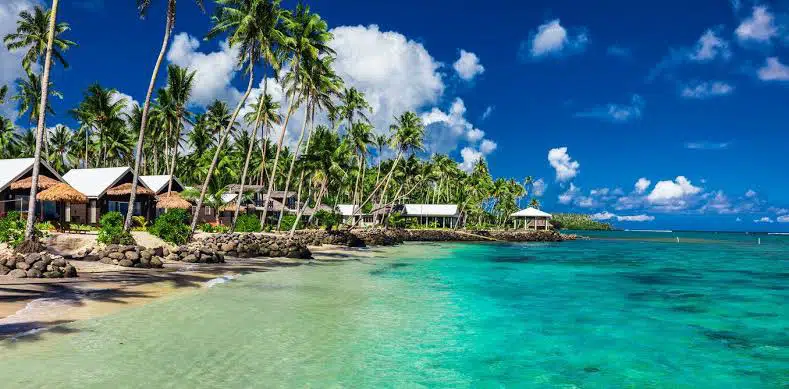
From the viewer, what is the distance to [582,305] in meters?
19.1

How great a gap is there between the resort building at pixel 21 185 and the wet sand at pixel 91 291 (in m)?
15.3

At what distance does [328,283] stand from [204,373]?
13127 mm

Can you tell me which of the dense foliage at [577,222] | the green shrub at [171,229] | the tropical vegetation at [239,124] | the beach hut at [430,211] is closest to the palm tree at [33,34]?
the tropical vegetation at [239,124]

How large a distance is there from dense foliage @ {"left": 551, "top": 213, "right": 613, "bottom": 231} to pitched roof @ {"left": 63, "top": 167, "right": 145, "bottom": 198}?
15136cm

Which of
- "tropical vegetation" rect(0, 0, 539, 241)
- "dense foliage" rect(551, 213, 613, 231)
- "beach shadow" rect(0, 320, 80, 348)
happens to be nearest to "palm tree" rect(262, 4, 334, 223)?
"tropical vegetation" rect(0, 0, 539, 241)

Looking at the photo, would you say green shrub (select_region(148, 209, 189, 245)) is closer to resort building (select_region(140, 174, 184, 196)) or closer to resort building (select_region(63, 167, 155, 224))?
resort building (select_region(63, 167, 155, 224))

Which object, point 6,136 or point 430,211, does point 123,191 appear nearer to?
point 6,136

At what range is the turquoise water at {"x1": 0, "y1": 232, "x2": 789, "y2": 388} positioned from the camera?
950 centimetres

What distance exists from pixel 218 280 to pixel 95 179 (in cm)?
2431

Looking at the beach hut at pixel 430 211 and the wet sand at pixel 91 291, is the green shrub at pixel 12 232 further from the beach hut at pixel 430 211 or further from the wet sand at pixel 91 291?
the beach hut at pixel 430 211

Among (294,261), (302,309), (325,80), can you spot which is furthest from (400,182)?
(302,309)

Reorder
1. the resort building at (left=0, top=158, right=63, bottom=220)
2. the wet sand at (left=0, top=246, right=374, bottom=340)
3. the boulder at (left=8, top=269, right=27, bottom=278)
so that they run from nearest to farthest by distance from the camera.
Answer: the wet sand at (left=0, top=246, right=374, bottom=340)
the boulder at (left=8, top=269, right=27, bottom=278)
the resort building at (left=0, top=158, right=63, bottom=220)

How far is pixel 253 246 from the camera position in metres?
32.2

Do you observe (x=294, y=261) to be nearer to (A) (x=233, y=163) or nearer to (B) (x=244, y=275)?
(B) (x=244, y=275)
